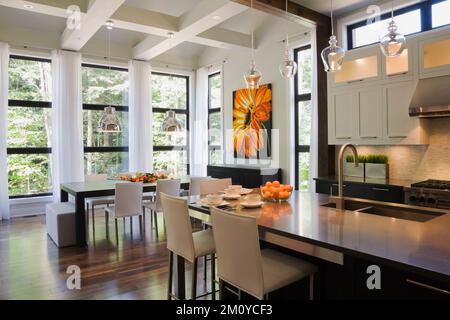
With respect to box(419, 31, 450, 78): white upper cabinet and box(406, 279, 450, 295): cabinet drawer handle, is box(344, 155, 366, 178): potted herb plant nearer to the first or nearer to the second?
Result: box(419, 31, 450, 78): white upper cabinet

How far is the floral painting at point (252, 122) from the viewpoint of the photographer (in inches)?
253

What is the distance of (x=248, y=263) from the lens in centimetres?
184

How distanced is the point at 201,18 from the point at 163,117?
11.3ft

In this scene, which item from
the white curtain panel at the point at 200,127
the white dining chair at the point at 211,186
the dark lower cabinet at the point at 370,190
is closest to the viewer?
the white dining chair at the point at 211,186

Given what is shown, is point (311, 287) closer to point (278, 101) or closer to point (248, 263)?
point (248, 263)

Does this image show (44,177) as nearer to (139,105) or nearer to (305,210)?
(139,105)

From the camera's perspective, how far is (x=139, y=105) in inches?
293

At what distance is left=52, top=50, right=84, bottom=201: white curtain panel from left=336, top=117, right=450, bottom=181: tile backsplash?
5591 mm

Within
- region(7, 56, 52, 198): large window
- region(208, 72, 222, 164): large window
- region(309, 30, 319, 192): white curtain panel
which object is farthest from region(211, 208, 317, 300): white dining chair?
region(7, 56, 52, 198): large window

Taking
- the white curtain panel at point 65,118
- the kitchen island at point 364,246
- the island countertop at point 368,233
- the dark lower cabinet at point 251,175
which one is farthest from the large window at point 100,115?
the kitchen island at point 364,246

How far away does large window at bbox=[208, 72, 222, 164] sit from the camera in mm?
7844

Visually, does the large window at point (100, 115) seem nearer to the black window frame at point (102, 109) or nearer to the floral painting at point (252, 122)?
the black window frame at point (102, 109)

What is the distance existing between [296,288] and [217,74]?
643 cm

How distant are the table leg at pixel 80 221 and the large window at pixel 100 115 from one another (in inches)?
105
